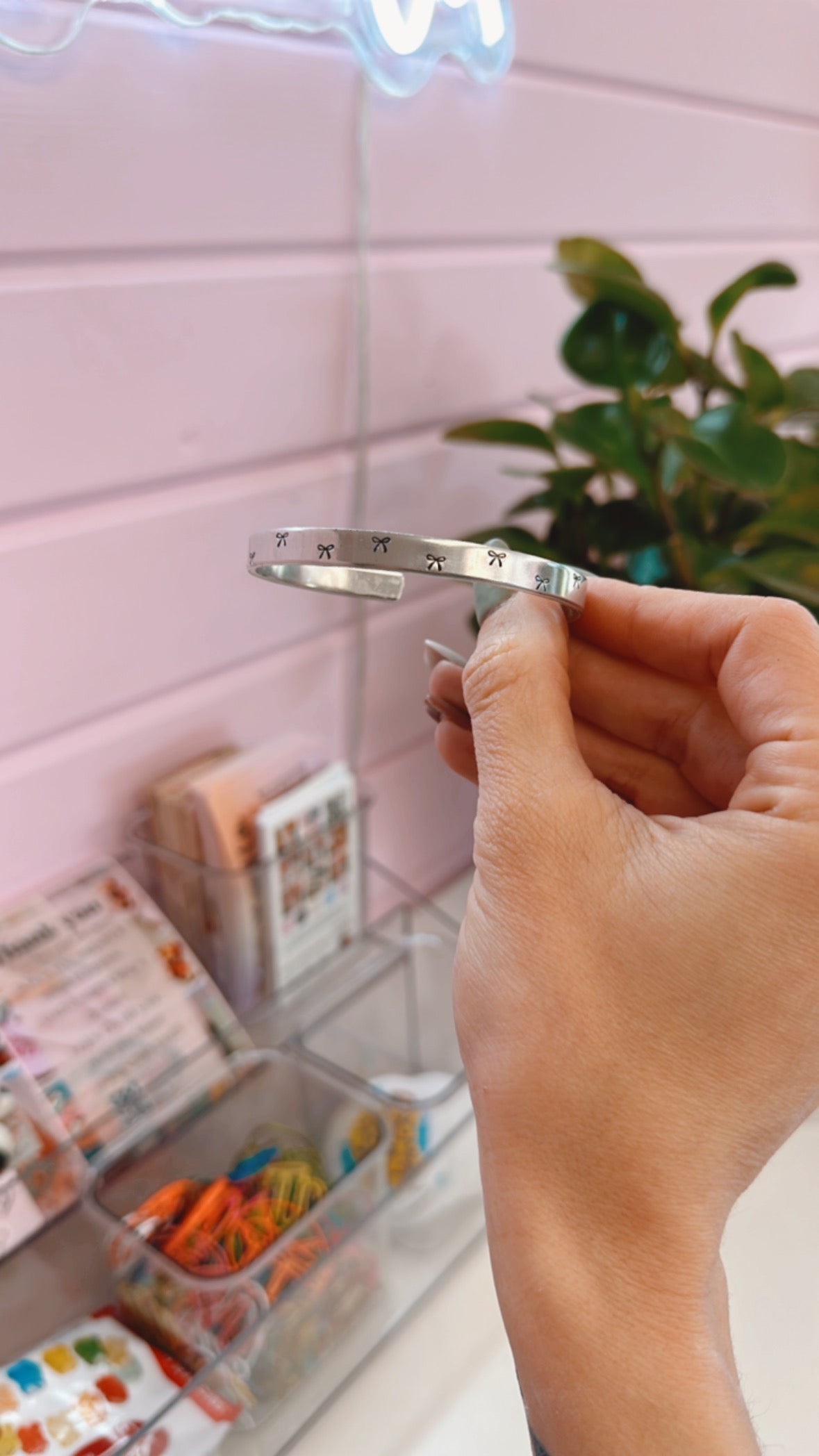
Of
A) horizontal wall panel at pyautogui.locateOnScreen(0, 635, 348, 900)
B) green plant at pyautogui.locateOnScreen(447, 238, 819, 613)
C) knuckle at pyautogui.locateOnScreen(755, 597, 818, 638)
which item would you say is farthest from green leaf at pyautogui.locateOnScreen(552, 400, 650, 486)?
knuckle at pyautogui.locateOnScreen(755, 597, 818, 638)

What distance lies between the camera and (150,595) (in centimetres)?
60

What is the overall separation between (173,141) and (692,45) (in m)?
0.61

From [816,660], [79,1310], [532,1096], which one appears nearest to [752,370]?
[816,660]

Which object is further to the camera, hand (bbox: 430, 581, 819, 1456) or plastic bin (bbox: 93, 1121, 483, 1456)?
plastic bin (bbox: 93, 1121, 483, 1456)

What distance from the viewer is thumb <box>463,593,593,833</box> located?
13.3 inches

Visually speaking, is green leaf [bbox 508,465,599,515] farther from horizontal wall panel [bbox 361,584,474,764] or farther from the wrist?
the wrist

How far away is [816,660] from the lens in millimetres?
346

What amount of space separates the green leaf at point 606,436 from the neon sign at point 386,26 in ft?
0.74

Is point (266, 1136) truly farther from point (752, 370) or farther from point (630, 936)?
point (752, 370)

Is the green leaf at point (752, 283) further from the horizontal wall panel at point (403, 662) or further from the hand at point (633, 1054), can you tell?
the hand at point (633, 1054)

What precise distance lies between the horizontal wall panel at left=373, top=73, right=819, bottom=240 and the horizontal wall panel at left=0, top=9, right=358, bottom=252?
6 cm

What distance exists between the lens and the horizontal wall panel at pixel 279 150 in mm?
484

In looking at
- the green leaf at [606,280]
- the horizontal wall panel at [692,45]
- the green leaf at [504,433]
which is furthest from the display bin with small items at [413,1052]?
the horizontal wall panel at [692,45]

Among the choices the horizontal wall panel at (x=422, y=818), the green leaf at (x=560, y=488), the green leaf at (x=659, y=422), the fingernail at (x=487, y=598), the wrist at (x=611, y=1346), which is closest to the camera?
the wrist at (x=611, y=1346)
